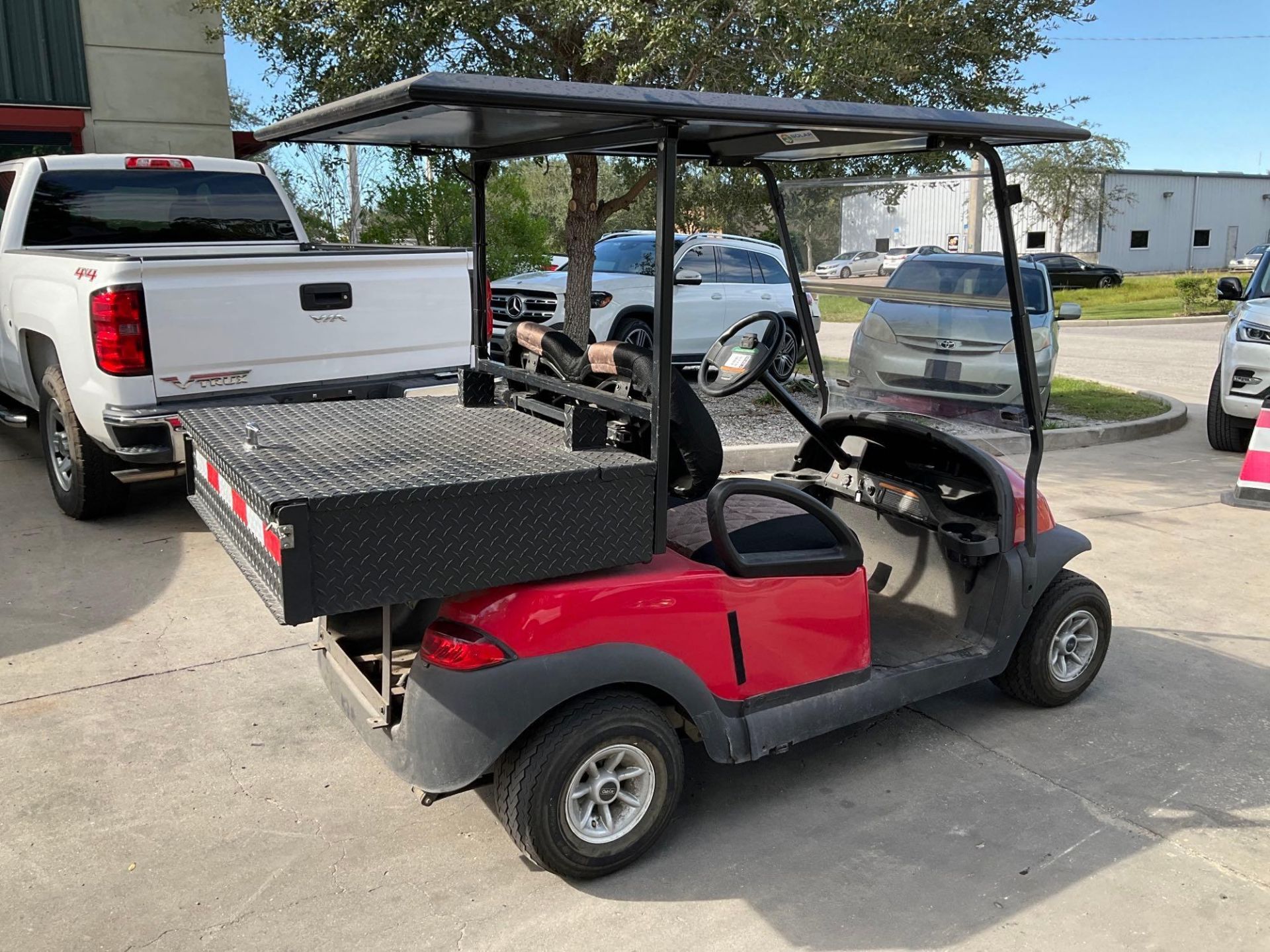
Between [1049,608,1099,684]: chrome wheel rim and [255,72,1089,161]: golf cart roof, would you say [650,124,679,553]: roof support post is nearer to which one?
[255,72,1089,161]: golf cart roof

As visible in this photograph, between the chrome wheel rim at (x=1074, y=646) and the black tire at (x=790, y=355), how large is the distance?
1422mm

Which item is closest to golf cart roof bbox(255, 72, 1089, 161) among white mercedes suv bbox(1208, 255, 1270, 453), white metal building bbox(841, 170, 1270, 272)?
white mercedes suv bbox(1208, 255, 1270, 453)

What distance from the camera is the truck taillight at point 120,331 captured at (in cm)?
530

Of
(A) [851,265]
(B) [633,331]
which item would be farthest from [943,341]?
(B) [633,331]

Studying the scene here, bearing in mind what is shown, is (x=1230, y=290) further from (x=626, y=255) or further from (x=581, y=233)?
(x=626, y=255)

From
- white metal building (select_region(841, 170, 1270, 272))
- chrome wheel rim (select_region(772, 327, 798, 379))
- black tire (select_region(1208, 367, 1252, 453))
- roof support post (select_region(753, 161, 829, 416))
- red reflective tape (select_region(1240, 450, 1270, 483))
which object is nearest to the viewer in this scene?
chrome wheel rim (select_region(772, 327, 798, 379))

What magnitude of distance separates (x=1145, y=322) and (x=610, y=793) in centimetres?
2306

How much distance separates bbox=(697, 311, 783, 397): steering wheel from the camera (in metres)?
3.57

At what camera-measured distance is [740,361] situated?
3654 mm

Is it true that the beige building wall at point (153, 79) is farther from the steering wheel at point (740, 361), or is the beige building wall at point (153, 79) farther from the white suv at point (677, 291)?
the steering wheel at point (740, 361)

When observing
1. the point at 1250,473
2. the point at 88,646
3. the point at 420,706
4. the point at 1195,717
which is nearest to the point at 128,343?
the point at 88,646

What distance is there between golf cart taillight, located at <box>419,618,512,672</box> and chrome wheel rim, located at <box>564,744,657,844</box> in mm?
411

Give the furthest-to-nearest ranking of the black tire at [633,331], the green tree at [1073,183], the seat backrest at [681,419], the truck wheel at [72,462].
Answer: the green tree at [1073,183] < the black tire at [633,331] < the truck wheel at [72,462] < the seat backrest at [681,419]

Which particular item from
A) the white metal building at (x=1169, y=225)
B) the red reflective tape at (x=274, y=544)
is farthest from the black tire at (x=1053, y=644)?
the white metal building at (x=1169, y=225)
